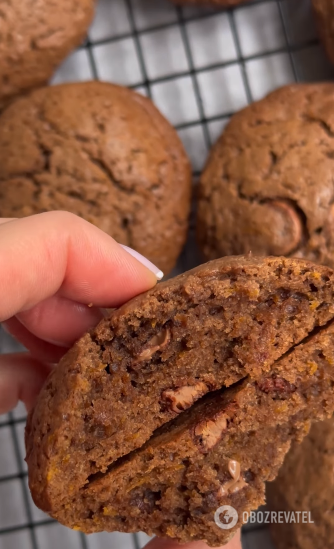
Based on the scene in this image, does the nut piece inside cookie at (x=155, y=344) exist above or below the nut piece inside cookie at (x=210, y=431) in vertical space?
above

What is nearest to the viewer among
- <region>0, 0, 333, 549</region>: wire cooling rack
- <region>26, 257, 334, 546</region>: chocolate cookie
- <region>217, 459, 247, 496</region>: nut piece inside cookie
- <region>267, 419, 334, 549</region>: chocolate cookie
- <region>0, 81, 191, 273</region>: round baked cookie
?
<region>26, 257, 334, 546</region>: chocolate cookie

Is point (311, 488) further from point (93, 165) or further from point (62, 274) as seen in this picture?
point (93, 165)

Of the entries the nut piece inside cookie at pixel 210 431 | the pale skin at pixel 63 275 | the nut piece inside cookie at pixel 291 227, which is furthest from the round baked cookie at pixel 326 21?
the nut piece inside cookie at pixel 210 431

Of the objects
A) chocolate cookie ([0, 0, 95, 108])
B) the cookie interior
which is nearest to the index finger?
the cookie interior

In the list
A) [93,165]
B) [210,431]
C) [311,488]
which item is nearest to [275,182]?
[93,165]

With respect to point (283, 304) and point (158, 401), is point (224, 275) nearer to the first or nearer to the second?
point (283, 304)

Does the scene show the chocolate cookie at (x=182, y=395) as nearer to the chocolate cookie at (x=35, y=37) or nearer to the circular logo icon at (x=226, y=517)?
the circular logo icon at (x=226, y=517)

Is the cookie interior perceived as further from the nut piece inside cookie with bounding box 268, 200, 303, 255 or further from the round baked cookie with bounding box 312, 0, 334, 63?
the round baked cookie with bounding box 312, 0, 334, 63
